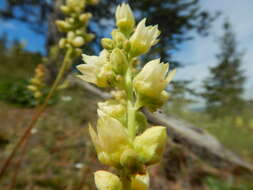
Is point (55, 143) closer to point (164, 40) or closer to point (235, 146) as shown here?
point (164, 40)

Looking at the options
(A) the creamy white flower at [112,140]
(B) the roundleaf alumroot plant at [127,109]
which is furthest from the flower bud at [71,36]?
(A) the creamy white flower at [112,140]

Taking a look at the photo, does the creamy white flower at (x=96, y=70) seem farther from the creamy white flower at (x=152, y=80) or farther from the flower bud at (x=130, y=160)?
the flower bud at (x=130, y=160)

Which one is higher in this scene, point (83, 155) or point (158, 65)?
point (158, 65)

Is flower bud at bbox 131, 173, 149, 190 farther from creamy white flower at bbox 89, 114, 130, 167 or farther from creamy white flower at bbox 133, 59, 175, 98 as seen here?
creamy white flower at bbox 133, 59, 175, 98

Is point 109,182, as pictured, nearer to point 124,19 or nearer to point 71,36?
point 124,19

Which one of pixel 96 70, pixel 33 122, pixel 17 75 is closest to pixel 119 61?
pixel 96 70

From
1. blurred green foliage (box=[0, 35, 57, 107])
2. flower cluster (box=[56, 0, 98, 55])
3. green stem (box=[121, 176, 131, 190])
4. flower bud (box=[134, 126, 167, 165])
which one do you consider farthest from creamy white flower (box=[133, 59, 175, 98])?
blurred green foliage (box=[0, 35, 57, 107])

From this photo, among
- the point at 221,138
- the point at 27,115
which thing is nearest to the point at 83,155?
the point at 27,115
